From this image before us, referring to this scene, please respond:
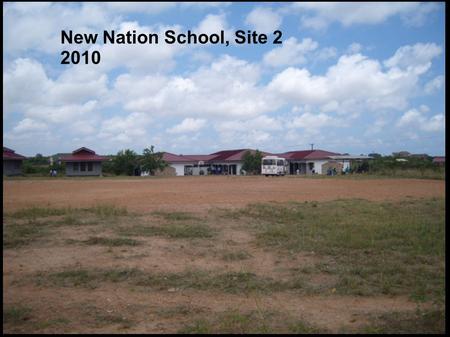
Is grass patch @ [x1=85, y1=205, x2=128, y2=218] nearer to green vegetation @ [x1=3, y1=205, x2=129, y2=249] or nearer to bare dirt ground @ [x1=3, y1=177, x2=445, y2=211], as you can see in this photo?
green vegetation @ [x1=3, y1=205, x2=129, y2=249]

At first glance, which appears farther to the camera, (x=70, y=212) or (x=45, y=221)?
(x=70, y=212)

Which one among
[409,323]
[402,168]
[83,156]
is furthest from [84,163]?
[409,323]

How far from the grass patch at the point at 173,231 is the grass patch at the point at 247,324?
183 inches

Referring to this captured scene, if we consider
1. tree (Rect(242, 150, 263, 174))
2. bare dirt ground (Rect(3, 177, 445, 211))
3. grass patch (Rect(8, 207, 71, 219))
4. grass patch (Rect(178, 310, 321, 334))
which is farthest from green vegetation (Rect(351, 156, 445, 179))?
grass patch (Rect(178, 310, 321, 334))

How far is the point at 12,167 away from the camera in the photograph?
151 feet

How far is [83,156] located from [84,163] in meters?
0.83

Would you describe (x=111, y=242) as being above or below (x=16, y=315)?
above

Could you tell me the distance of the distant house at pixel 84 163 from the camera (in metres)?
49.6

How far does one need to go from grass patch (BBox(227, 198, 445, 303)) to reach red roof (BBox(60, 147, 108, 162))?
38.3m

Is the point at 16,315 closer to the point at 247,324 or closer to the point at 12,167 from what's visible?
the point at 247,324

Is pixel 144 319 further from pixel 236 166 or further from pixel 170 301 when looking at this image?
pixel 236 166

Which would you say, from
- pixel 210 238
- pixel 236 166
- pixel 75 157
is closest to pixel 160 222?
pixel 210 238

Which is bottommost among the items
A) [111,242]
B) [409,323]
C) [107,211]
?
[409,323]

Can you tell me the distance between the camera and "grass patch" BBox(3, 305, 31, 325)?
4.57m
